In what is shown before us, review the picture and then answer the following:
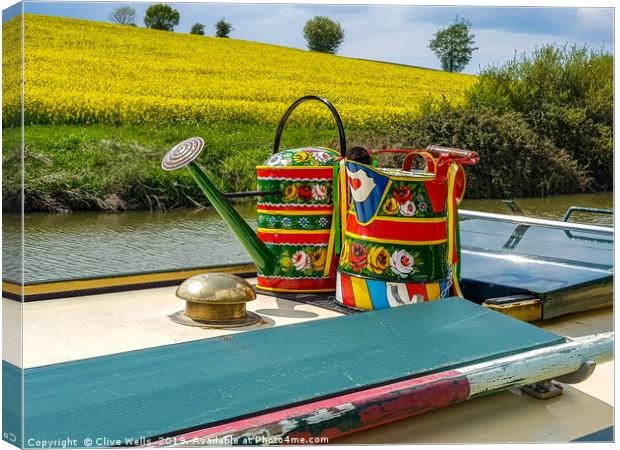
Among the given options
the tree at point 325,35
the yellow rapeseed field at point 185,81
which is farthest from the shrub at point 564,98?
the tree at point 325,35

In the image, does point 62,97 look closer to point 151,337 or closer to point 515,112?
point 515,112

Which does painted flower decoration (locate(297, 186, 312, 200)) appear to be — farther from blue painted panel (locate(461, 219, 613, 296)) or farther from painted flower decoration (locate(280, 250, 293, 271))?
blue painted panel (locate(461, 219, 613, 296))

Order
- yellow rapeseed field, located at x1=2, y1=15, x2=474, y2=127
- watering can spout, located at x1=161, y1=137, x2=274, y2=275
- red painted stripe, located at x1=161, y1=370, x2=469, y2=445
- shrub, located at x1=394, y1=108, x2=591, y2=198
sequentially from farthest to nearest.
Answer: yellow rapeseed field, located at x1=2, y1=15, x2=474, y2=127 → shrub, located at x1=394, y1=108, x2=591, y2=198 → watering can spout, located at x1=161, y1=137, x2=274, y2=275 → red painted stripe, located at x1=161, y1=370, x2=469, y2=445

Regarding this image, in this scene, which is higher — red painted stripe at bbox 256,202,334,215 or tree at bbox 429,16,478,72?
tree at bbox 429,16,478,72

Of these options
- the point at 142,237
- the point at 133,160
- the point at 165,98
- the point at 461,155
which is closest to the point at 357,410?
the point at 461,155

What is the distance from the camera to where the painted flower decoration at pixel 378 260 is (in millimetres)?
2311

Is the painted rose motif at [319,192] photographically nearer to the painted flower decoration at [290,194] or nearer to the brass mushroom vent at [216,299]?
the painted flower decoration at [290,194]

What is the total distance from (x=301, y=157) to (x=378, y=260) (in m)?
0.48

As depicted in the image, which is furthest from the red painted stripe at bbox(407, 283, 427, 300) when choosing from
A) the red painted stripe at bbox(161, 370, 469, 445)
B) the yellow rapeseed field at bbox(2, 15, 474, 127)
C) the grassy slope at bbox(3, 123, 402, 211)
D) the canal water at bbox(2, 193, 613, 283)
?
the yellow rapeseed field at bbox(2, 15, 474, 127)

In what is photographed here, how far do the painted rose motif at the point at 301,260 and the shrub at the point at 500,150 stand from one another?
5328 millimetres

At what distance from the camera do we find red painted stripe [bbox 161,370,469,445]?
1.36m

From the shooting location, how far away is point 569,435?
1678mm

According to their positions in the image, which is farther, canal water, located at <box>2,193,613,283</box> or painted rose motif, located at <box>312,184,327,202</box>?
canal water, located at <box>2,193,613,283</box>

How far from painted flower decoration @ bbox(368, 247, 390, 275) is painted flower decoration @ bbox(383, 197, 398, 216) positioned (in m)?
0.11
